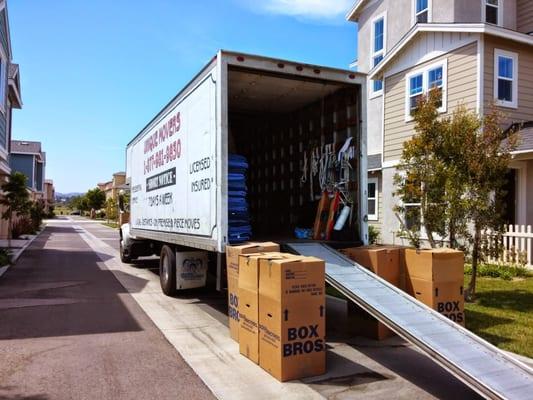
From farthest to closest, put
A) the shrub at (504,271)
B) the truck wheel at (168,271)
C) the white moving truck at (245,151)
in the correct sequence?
1. the shrub at (504,271)
2. the truck wheel at (168,271)
3. the white moving truck at (245,151)

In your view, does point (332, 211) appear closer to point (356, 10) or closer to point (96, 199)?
point (356, 10)

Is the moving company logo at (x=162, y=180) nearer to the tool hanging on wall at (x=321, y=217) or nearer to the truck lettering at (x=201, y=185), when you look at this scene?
the truck lettering at (x=201, y=185)

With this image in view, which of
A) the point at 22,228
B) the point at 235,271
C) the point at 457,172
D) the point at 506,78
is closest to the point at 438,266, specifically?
the point at 457,172

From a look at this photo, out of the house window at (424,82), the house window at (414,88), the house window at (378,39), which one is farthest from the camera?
the house window at (378,39)

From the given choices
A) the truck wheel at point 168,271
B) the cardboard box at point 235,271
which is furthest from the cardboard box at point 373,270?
the truck wheel at point 168,271

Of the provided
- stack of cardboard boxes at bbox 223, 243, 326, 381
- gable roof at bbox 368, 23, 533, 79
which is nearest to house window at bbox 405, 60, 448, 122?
gable roof at bbox 368, 23, 533, 79

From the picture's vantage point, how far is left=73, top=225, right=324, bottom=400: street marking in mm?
4941

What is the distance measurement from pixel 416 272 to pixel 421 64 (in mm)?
10663

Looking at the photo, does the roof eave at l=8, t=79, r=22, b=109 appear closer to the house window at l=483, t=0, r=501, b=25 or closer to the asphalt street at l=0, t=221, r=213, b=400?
the asphalt street at l=0, t=221, r=213, b=400

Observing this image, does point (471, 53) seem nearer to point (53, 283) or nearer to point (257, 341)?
point (257, 341)

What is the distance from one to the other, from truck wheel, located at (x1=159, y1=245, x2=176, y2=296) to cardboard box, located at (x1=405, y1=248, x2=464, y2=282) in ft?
15.5

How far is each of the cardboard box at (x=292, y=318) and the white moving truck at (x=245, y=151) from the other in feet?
6.10

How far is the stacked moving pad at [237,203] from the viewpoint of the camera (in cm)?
751

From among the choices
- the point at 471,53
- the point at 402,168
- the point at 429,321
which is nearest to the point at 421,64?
the point at 471,53
